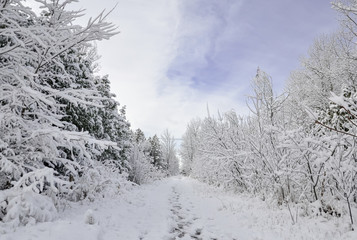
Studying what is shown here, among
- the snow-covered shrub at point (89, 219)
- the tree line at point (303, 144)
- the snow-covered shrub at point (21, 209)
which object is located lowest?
the snow-covered shrub at point (89, 219)

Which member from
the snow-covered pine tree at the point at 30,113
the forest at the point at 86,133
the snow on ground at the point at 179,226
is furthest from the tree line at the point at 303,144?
the snow-covered pine tree at the point at 30,113

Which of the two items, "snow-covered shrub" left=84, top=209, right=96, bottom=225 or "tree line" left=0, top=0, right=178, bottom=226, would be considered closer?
"tree line" left=0, top=0, right=178, bottom=226

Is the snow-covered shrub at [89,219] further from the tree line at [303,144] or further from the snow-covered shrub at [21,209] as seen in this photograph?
the tree line at [303,144]

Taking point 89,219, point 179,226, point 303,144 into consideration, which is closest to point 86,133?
point 89,219

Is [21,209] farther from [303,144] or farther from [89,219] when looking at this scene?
[303,144]

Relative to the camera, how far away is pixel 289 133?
5242mm

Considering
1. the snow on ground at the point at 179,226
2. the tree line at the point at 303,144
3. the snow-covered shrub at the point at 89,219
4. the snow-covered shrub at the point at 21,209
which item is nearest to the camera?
the snow-covered shrub at the point at 21,209

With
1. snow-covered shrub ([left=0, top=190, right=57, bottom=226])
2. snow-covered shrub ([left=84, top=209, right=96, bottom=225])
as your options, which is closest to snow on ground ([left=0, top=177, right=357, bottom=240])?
snow-covered shrub ([left=84, top=209, right=96, bottom=225])

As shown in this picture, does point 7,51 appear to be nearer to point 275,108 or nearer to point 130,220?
point 130,220

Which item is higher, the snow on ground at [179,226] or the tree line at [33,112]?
the tree line at [33,112]

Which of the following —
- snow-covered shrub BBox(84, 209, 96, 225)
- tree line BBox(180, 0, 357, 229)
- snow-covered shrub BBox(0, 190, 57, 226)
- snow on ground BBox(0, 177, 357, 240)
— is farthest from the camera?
tree line BBox(180, 0, 357, 229)

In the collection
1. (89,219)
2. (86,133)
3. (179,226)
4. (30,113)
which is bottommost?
(179,226)

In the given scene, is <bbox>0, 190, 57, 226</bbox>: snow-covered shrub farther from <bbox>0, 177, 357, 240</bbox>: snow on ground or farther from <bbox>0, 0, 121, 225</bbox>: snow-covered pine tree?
<bbox>0, 177, 357, 240</bbox>: snow on ground

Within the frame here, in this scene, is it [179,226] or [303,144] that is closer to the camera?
[303,144]
